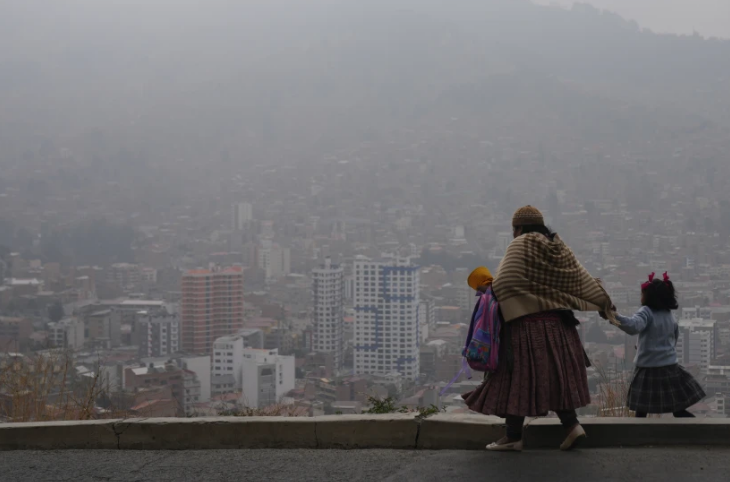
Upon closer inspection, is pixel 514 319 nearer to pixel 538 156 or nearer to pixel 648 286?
pixel 648 286

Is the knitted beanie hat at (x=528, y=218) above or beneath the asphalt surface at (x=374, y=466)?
above

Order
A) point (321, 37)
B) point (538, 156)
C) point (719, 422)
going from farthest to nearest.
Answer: point (321, 37), point (538, 156), point (719, 422)

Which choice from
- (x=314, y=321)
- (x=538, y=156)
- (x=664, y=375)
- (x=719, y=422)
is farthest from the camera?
(x=538, y=156)

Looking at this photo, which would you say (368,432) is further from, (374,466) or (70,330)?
(70,330)

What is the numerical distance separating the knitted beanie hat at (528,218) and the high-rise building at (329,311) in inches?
1555

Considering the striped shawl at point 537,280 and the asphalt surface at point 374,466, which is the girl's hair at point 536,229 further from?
the asphalt surface at point 374,466

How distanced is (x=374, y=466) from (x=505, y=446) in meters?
0.62

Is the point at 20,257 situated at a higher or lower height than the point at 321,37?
lower

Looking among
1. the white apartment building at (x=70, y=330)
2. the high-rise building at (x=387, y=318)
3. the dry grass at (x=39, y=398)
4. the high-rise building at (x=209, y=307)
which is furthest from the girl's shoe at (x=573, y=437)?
the high-rise building at (x=209, y=307)

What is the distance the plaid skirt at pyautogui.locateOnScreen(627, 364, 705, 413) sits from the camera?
13.3 feet

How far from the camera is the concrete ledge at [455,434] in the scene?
12.6ft

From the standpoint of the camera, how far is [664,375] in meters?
4.09

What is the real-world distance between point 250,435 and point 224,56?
12707 centimetres

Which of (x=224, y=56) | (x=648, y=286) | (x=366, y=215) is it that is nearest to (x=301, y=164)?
(x=366, y=215)
